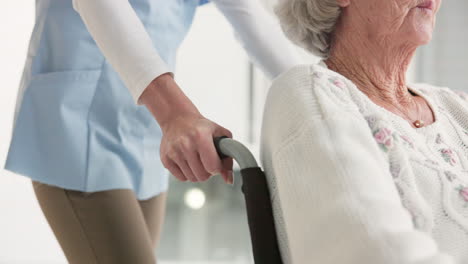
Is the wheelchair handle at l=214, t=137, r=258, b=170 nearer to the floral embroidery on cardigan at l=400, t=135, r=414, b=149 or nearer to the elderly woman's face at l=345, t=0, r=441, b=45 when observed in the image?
the floral embroidery on cardigan at l=400, t=135, r=414, b=149

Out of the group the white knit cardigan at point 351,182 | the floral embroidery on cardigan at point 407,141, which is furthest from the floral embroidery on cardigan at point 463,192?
the floral embroidery on cardigan at point 407,141

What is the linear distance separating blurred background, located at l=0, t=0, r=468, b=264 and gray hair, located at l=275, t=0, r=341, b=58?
1.98 metres

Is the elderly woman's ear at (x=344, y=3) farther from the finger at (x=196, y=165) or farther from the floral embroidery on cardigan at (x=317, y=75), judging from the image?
the finger at (x=196, y=165)

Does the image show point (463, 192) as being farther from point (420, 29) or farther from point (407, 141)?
point (420, 29)

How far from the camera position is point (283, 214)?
3.01 ft

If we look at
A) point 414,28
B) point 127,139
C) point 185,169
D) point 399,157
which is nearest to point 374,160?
point 399,157

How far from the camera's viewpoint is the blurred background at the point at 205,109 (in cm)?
347

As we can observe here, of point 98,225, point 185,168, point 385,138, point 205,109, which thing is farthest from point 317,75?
point 205,109

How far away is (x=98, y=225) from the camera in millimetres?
1305

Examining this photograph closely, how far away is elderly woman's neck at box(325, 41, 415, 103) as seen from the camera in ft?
4.12

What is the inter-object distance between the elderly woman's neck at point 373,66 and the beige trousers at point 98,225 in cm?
54

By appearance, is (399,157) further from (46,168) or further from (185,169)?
(46,168)

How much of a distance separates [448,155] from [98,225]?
721 millimetres

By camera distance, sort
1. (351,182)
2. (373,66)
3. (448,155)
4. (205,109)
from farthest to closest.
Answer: (205,109)
(373,66)
(448,155)
(351,182)
